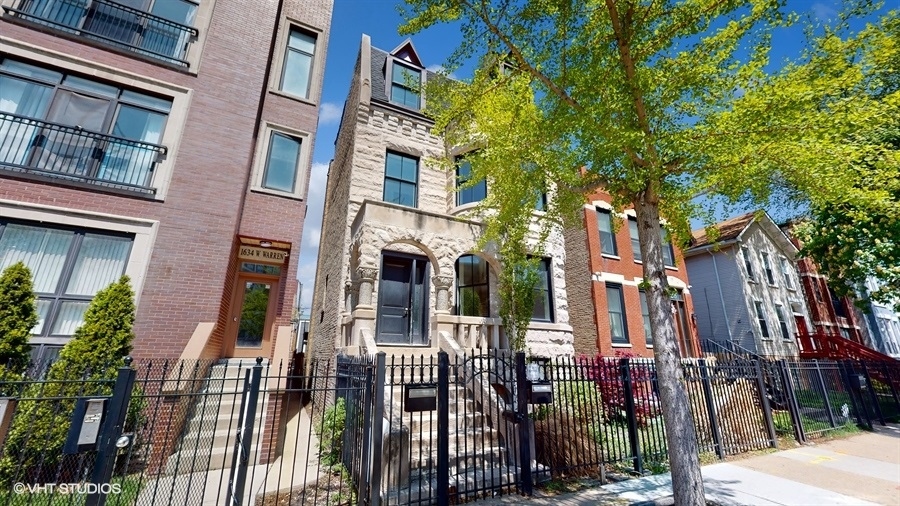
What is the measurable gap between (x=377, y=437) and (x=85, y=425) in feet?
9.36

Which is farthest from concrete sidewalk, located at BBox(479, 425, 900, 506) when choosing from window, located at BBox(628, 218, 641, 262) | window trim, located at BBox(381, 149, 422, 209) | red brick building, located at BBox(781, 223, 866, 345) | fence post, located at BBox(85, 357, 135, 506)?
red brick building, located at BBox(781, 223, 866, 345)

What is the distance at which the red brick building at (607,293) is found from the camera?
44.8ft

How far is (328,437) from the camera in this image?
7.09m

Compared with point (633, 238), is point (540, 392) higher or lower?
lower

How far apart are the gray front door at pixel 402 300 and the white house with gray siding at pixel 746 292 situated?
15.0 meters

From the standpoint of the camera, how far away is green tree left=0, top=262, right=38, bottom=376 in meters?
5.59

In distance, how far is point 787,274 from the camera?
22.2 metres

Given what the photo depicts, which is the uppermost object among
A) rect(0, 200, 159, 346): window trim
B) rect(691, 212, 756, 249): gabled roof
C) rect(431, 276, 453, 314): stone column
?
rect(691, 212, 756, 249): gabled roof

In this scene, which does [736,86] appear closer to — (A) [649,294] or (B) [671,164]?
(B) [671,164]

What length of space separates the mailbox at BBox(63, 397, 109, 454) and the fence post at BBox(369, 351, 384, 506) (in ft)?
8.96

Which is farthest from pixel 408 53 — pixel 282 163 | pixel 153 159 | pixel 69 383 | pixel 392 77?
pixel 69 383

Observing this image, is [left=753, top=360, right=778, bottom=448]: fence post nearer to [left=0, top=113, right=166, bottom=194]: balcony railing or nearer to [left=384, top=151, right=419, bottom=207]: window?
[left=384, top=151, right=419, bottom=207]: window

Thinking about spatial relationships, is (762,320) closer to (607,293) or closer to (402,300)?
(607,293)

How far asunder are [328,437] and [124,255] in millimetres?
6035
